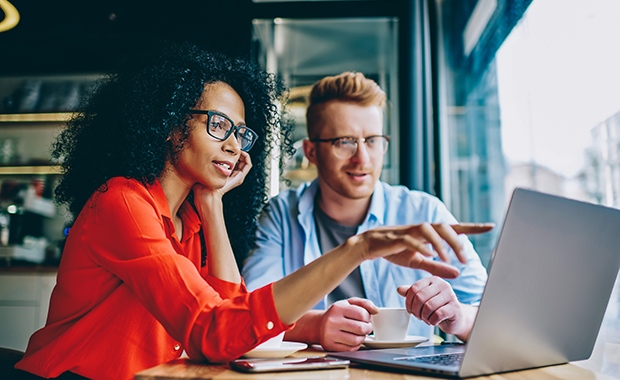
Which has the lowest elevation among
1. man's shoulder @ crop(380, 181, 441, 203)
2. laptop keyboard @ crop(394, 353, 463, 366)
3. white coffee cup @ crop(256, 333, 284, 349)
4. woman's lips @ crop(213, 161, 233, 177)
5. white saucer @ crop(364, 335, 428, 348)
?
white saucer @ crop(364, 335, 428, 348)

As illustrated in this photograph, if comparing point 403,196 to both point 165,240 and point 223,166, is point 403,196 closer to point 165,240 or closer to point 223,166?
point 223,166

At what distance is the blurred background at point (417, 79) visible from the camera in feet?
4.00

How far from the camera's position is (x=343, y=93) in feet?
5.52

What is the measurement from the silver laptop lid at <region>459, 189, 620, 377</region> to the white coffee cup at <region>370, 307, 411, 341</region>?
0.26 metres

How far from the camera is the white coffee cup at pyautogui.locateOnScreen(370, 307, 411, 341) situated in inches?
35.8

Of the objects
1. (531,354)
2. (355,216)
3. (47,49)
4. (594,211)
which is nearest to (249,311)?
(531,354)

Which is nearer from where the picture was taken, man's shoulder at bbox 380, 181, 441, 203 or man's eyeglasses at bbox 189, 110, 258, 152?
man's eyeglasses at bbox 189, 110, 258, 152

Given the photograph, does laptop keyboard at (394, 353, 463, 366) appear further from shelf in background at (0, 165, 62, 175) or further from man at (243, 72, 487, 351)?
shelf in background at (0, 165, 62, 175)

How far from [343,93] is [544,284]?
3.91 ft

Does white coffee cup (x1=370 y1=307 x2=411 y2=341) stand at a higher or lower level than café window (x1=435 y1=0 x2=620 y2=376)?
lower

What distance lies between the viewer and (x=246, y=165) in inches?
54.4

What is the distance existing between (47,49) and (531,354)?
12.7 ft

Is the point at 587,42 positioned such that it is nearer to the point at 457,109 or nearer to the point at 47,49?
the point at 457,109

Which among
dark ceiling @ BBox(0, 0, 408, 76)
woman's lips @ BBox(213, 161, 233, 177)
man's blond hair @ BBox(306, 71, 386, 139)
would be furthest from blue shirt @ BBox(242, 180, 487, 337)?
dark ceiling @ BBox(0, 0, 408, 76)
